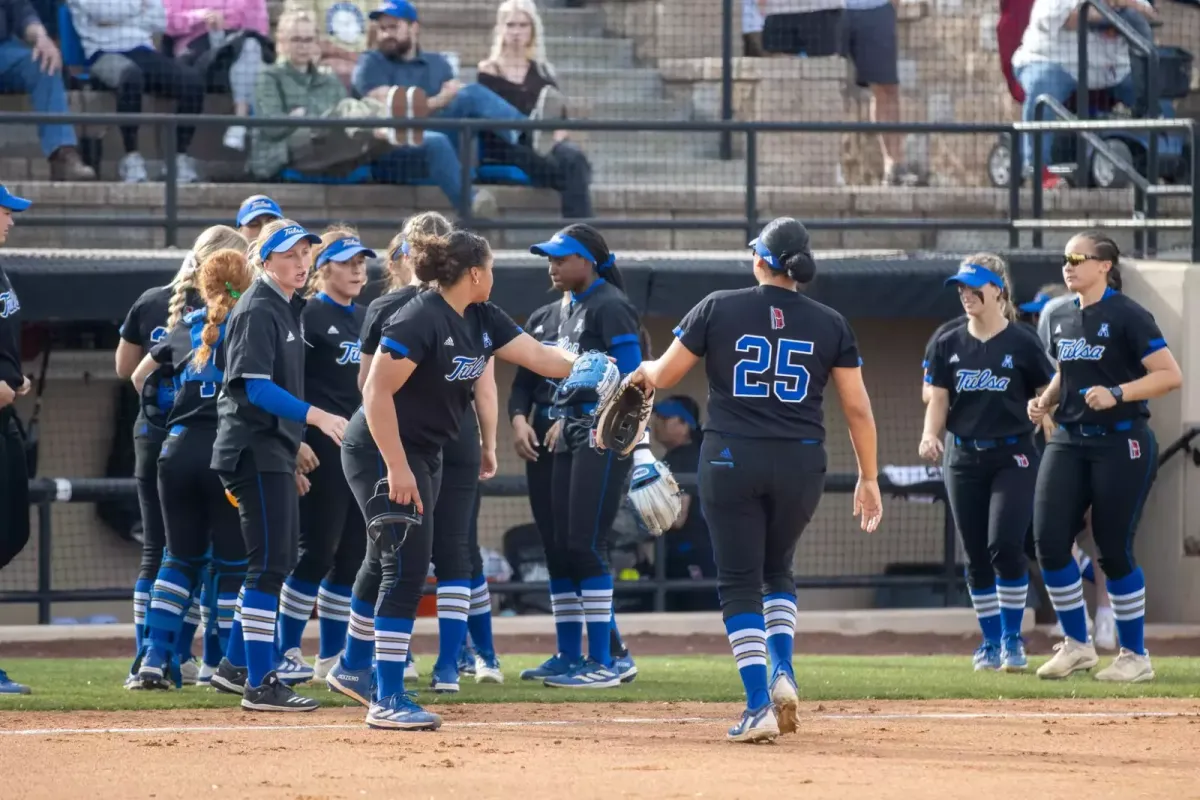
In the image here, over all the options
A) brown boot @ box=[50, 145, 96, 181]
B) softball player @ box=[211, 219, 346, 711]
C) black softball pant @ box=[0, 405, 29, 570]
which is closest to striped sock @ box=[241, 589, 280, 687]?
softball player @ box=[211, 219, 346, 711]

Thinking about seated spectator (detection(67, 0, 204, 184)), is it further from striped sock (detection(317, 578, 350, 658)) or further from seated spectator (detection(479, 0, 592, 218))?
striped sock (detection(317, 578, 350, 658))

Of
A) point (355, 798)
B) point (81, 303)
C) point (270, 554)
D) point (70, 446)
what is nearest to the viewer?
point (355, 798)

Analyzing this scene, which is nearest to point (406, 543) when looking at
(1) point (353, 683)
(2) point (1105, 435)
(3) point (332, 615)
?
(1) point (353, 683)

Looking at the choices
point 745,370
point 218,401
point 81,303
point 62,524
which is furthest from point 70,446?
point 745,370

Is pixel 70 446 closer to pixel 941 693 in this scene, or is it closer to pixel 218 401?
pixel 218 401

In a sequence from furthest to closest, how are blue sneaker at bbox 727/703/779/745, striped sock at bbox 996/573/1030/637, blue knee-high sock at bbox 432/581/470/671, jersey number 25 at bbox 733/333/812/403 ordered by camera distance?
striped sock at bbox 996/573/1030/637 < blue knee-high sock at bbox 432/581/470/671 < jersey number 25 at bbox 733/333/812/403 < blue sneaker at bbox 727/703/779/745

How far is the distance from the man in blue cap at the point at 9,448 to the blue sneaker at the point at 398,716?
197 cm

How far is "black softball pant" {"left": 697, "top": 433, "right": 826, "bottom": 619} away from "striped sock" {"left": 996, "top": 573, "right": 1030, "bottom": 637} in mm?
2733

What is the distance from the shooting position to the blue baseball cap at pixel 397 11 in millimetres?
12375

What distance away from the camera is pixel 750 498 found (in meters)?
6.25

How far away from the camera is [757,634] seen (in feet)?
20.4

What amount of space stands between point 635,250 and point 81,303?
387 cm

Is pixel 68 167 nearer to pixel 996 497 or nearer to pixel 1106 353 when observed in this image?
pixel 996 497

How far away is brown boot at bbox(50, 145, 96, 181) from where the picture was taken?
464 inches
